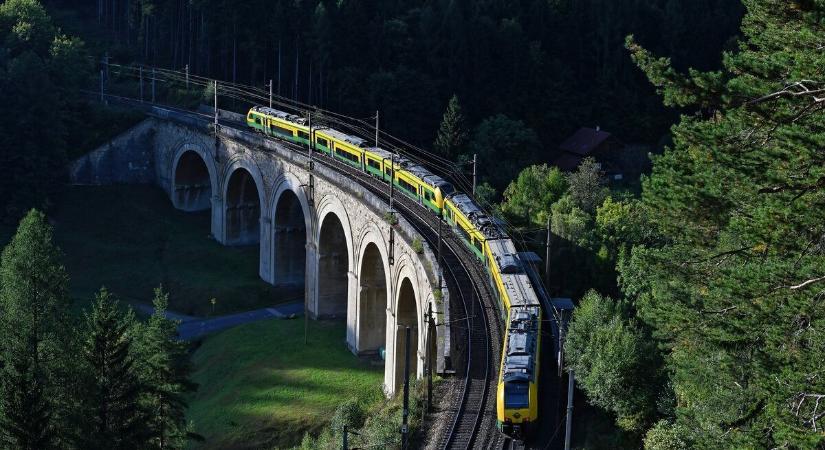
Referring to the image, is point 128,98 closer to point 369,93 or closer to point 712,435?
point 369,93

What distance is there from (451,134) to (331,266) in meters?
20.9

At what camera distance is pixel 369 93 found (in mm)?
93562

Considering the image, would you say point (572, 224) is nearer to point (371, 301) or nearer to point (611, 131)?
point (371, 301)

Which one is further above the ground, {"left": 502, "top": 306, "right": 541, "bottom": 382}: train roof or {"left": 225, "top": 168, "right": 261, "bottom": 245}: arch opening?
{"left": 225, "top": 168, "right": 261, "bottom": 245}: arch opening

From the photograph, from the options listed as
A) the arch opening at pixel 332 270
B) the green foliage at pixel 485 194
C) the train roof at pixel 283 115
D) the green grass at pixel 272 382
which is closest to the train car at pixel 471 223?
the green foliage at pixel 485 194

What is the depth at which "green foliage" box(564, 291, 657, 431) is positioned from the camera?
3778 centimetres

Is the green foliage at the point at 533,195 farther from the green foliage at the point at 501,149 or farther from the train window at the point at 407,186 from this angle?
the green foliage at the point at 501,149

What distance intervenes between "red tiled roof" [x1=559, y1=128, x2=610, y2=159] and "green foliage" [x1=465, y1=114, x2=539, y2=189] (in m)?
6.34

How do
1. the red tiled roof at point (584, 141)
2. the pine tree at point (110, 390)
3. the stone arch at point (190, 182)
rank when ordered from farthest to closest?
the red tiled roof at point (584, 141), the stone arch at point (190, 182), the pine tree at point (110, 390)

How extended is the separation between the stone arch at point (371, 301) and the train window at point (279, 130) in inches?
819

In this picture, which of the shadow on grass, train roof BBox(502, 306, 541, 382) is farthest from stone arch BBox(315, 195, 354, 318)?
train roof BBox(502, 306, 541, 382)

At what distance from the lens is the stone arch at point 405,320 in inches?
2237

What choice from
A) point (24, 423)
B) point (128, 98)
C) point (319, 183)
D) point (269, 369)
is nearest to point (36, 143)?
point (128, 98)

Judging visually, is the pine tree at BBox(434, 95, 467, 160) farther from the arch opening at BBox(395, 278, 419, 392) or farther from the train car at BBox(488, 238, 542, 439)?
the train car at BBox(488, 238, 542, 439)
